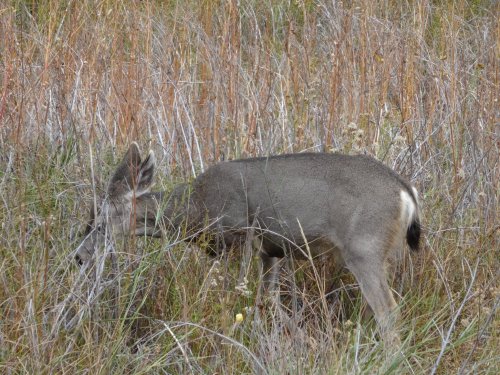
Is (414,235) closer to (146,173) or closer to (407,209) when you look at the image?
(407,209)

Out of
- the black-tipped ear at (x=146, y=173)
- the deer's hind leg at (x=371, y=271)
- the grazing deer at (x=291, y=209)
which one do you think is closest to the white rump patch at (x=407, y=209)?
the grazing deer at (x=291, y=209)

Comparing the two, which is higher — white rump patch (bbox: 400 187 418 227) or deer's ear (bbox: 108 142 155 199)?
deer's ear (bbox: 108 142 155 199)

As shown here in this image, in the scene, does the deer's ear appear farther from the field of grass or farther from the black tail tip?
the black tail tip

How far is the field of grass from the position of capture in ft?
14.2

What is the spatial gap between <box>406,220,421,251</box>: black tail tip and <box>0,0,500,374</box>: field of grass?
0.56 feet

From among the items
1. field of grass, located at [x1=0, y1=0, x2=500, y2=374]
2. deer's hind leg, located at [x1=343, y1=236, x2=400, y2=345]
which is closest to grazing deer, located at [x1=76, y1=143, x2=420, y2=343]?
deer's hind leg, located at [x1=343, y1=236, x2=400, y2=345]

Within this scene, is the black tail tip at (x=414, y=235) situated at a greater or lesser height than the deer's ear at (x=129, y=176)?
lesser

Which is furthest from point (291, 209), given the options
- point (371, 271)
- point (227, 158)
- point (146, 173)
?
point (227, 158)

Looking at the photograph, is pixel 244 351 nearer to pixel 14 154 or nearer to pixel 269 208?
pixel 269 208

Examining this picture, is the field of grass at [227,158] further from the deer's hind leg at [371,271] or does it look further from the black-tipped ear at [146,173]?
the black-tipped ear at [146,173]

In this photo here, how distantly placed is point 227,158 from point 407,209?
148 cm

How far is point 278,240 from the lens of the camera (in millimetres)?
5352

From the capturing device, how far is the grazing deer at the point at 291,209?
5.11 m

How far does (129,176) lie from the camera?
5.49m
